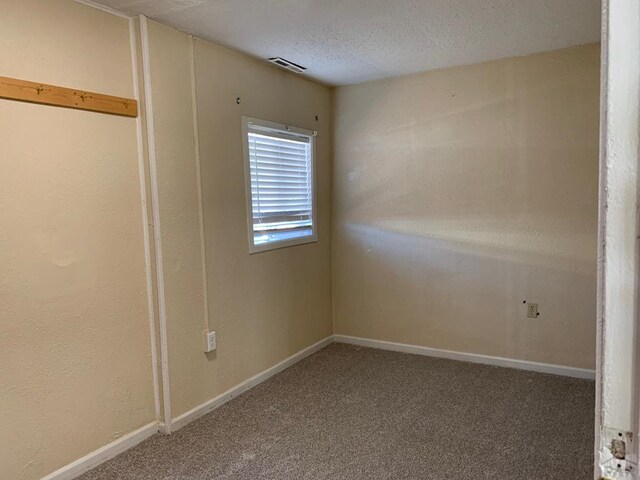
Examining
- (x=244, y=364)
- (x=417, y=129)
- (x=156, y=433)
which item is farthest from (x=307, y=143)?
(x=156, y=433)

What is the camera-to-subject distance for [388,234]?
383 cm

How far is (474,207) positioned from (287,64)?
1.75 metres

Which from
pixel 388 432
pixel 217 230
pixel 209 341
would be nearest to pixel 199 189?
pixel 217 230

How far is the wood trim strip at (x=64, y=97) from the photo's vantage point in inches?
73.5

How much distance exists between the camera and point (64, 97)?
6.74ft

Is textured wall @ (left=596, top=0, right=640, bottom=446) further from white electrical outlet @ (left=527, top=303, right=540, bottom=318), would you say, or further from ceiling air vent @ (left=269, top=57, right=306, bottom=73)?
white electrical outlet @ (left=527, top=303, right=540, bottom=318)

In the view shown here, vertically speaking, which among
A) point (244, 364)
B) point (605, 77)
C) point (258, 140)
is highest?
point (258, 140)

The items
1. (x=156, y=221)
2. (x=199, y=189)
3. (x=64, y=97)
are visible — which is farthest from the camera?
(x=199, y=189)

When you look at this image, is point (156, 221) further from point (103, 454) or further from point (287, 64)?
point (287, 64)

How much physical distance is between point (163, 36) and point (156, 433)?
2201 millimetres

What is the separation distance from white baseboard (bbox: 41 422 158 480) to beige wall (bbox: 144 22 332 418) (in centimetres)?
20

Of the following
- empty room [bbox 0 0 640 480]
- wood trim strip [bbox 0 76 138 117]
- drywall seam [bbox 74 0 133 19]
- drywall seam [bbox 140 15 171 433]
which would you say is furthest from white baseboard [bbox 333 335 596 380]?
drywall seam [bbox 74 0 133 19]

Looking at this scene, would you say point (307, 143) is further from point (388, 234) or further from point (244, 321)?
point (244, 321)

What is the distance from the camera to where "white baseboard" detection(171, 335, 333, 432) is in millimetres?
2615
